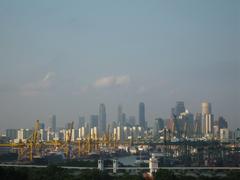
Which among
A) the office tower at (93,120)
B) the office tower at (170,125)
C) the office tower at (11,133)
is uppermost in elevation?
the office tower at (93,120)

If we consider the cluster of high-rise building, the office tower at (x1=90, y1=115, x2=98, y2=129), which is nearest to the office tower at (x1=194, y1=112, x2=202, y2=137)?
the cluster of high-rise building

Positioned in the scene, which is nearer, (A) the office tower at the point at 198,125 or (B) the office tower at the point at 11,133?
(A) the office tower at the point at 198,125

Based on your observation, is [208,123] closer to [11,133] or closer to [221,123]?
[221,123]

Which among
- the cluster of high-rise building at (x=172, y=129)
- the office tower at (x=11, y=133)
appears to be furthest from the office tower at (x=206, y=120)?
the office tower at (x=11, y=133)

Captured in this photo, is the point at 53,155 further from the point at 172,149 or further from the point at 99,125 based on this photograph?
the point at 99,125

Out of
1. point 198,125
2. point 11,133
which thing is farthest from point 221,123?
point 11,133

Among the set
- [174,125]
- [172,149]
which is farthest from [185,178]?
[174,125]

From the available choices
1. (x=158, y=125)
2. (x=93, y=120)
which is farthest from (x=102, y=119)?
(x=158, y=125)

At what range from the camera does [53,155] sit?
6116cm

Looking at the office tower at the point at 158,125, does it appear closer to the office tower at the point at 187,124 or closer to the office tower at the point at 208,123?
the office tower at the point at 187,124

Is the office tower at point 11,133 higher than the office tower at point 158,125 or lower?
lower

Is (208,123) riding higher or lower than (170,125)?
higher

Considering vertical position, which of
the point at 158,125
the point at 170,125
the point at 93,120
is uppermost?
the point at 93,120

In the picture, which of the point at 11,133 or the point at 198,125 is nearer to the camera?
the point at 198,125
